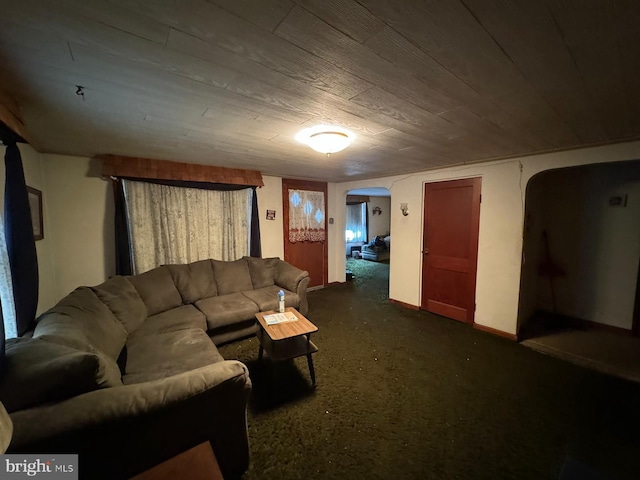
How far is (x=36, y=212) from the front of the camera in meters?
2.42

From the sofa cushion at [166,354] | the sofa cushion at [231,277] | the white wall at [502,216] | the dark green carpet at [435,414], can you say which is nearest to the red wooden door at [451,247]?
the white wall at [502,216]

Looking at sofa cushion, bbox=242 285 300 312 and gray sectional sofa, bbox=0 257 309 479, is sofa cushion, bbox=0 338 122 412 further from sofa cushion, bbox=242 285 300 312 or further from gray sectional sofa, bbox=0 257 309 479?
sofa cushion, bbox=242 285 300 312

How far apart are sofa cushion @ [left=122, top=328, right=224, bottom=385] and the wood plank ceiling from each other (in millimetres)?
1742

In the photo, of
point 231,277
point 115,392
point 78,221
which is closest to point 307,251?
point 231,277

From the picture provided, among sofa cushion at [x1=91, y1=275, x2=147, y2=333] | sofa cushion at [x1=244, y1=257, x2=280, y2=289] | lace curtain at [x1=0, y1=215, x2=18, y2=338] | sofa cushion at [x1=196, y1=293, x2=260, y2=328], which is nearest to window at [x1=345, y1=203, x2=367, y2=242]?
sofa cushion at [x1=244, y1=257, x2=280, y2=289]

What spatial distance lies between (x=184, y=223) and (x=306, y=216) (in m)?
2.13

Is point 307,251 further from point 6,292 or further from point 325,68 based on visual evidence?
point 325,68

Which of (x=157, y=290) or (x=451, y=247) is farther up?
(x=451, y=247)

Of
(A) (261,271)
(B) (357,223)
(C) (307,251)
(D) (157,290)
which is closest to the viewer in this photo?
(D) (157,290)

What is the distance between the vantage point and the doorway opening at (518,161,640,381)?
9.61 ft

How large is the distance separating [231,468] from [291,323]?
1.12 meters

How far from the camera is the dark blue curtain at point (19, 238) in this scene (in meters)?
1.73

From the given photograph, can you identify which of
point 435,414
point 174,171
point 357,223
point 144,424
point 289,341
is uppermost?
point 174,171

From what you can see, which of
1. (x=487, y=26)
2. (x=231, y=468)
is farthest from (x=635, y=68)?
(x=231, y=468)
